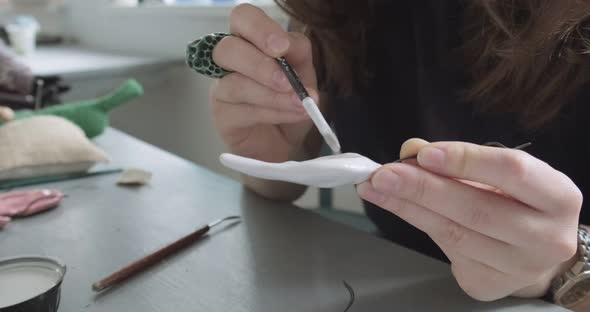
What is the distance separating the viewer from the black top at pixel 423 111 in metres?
0.59

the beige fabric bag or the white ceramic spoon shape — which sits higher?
the white ceramic spoon shape

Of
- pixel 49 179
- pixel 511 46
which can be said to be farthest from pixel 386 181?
pixel 49 179

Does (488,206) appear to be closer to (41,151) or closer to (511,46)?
(511,46)

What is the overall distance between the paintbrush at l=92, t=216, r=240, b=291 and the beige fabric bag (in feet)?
0.93

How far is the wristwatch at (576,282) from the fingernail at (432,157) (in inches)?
6.4

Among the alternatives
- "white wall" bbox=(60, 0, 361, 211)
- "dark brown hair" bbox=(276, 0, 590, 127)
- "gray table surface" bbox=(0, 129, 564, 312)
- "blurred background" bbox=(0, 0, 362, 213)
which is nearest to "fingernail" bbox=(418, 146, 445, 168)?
"gray table surface" bbox=(0, 129, 564, 312)

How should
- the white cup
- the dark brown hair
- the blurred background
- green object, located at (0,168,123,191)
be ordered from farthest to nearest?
the white cup, the blurred background, green object, located at (0,168,123,191), the dark brown hair

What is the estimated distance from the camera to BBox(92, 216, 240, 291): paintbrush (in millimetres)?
427

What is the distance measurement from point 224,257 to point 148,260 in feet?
0.23

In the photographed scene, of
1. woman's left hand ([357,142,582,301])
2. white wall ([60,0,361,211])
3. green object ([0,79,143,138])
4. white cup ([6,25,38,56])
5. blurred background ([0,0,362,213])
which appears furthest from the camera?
white cup ([6,25,38,56])

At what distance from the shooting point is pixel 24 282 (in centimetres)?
39

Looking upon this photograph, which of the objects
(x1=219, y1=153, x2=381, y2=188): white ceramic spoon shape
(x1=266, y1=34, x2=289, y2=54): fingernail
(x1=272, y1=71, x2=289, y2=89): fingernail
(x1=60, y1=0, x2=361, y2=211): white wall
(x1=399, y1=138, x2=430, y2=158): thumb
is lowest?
(x1=60, y1=0, x2=361, y2=211): white wall

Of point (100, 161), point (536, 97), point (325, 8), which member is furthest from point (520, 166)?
point (100, 161)

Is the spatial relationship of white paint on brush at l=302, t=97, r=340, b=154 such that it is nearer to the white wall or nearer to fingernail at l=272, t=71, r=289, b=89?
fingernail at l=272, t=71, r=289, b=89
